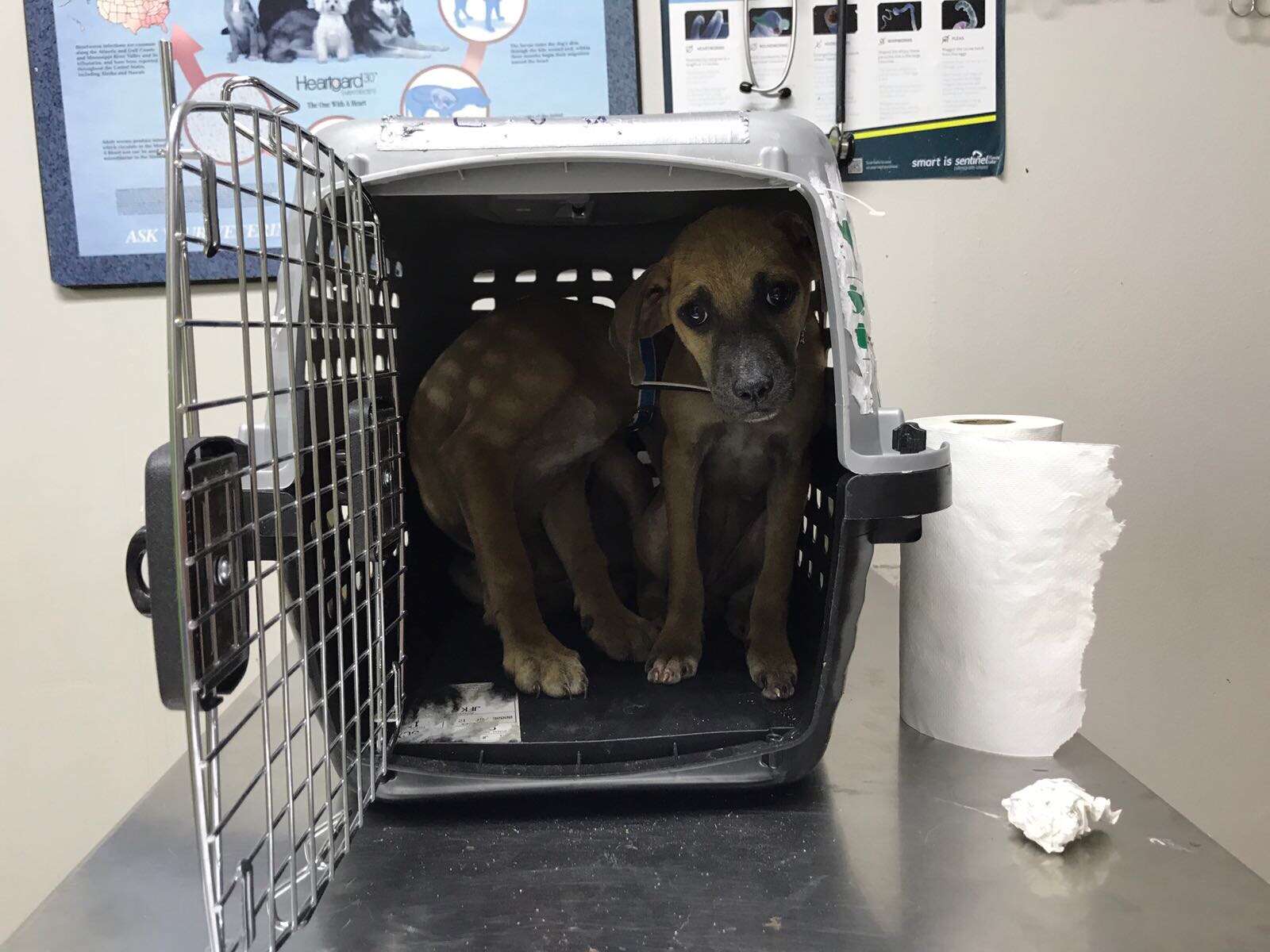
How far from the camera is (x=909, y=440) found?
2.28 feet

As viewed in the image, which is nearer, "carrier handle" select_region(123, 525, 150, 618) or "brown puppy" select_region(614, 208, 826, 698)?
"carrier handle" select_region(123, 525, 150, 618)

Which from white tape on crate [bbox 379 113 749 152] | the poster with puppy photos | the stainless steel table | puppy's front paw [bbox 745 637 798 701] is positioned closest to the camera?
the stainless steel table

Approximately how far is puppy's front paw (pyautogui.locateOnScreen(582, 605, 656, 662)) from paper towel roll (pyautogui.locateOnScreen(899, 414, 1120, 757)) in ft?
0.97

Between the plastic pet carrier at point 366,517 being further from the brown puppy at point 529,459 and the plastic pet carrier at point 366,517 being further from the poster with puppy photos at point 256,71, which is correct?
the poster with puppy photos at point 256,71

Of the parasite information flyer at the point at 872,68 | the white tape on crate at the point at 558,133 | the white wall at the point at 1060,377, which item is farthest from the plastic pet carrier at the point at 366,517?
the white wall at the point at 1060,377

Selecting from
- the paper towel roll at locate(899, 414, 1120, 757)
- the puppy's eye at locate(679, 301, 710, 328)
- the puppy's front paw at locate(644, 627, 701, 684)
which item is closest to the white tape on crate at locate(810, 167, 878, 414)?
the paper towel roll at locate(899, 414, 1120, 757)

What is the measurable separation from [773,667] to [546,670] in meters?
0.21

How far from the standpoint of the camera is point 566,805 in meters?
0.73

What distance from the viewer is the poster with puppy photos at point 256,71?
4.53 ft

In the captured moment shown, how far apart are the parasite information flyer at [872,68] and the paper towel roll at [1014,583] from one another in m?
0.75

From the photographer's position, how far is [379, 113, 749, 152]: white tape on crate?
67cm

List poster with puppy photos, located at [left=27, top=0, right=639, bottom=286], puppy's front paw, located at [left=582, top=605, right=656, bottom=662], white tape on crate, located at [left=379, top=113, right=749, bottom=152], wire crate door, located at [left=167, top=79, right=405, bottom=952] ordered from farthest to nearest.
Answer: poster with puppy photos, located at [left=27, top=0, right=639, bottom=286], puppy's front paw, located at [left=582, top=605, right=656, bottom=662], white tape on crate, located at [left=379, top=113, right=749, bottom=152], wire crate door, located at [left=167, top=79, right=405, bottom=952]

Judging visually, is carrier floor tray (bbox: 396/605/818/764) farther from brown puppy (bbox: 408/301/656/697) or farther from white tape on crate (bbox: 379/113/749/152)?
white tape on crate (bbox: 379/113/749/152)

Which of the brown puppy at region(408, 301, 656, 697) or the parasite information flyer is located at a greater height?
the parasite information flyer
